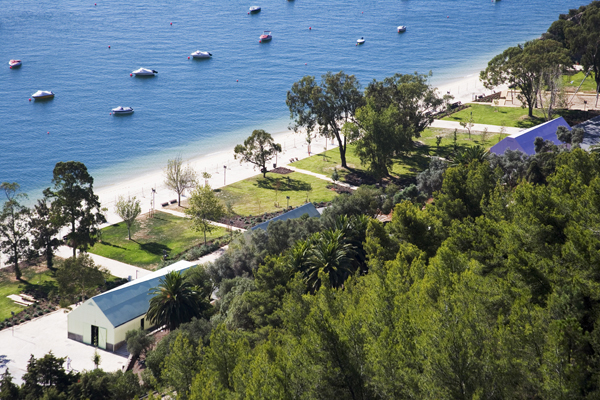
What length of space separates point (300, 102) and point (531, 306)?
5639cm

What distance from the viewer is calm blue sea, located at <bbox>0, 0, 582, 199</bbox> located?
312ft

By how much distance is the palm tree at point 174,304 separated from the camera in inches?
1613

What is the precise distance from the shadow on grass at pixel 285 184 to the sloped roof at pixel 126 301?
28215 millimetres

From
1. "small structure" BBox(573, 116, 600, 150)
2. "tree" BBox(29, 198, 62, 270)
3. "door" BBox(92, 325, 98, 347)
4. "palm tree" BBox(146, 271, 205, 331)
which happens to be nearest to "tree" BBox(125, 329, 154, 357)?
"palm tree" BBox(146, 271, 205, 331)

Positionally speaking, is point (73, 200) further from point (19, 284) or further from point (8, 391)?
point (8, 391)

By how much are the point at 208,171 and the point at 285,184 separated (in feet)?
44.0

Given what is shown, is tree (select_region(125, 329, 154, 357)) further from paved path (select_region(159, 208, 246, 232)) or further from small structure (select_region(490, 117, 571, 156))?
small structure (select_region(490, 117, 571, 156))

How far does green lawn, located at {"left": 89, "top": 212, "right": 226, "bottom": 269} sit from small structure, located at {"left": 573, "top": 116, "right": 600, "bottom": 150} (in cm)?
4256

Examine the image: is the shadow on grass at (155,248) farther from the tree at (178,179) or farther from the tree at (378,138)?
the tree at (378,138)

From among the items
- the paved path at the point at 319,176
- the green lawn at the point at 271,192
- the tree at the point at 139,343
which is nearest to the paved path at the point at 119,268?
the tree at the point at 139,343

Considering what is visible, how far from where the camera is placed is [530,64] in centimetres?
8206

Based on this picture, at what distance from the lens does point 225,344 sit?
25891 millimetres

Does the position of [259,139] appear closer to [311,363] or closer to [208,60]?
[311,363]

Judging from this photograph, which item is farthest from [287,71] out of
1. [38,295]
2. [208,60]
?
[38,295]
